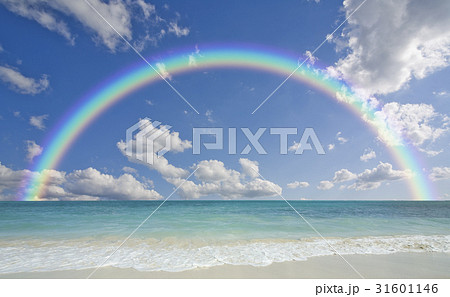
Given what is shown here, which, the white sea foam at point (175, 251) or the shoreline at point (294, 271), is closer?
the shoreline at point (294, 271)

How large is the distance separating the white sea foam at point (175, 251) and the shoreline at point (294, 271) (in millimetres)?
290

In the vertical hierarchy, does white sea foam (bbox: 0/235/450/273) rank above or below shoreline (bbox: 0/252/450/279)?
below

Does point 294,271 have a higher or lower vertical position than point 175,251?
higher

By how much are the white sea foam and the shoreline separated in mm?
290

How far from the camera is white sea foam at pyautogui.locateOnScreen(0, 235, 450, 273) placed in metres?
5.40

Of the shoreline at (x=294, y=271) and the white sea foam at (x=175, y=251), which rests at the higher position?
the shoreline at (x=294, y=271)

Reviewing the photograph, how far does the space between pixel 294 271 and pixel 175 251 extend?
3560mm

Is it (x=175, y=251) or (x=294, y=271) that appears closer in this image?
(x=294, y=271)

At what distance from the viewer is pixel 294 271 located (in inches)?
191

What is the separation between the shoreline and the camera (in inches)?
183

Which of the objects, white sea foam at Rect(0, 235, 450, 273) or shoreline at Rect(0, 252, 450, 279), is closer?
shoreline at Rect(0, 252, 450, 279)

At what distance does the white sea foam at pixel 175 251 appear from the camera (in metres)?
5.40
